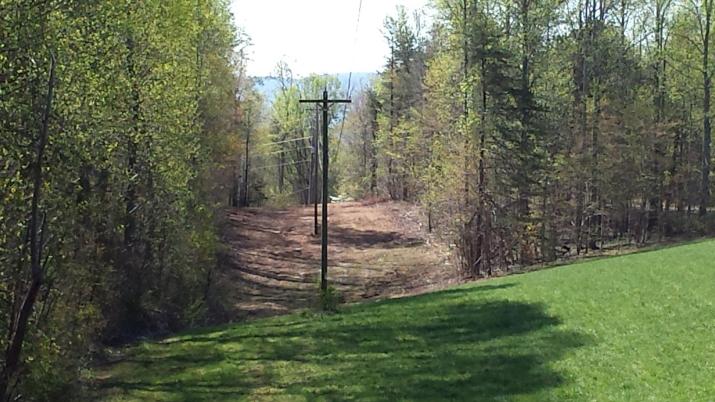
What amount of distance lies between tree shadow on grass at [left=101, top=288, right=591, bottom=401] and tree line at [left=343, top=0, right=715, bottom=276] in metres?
12.4

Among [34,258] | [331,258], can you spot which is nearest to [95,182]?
[34,258]

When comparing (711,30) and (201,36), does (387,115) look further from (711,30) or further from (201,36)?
(201,36)

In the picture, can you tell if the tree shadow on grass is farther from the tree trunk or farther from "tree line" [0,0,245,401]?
the tree trunk

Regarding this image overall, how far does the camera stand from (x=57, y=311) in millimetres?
13180

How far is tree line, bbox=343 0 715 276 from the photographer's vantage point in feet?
114

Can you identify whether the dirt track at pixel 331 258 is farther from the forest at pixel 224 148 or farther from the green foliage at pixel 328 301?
the green foliage at pixel 328 301

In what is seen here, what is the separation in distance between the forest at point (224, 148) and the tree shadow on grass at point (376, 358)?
160cm

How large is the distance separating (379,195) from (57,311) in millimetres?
64811

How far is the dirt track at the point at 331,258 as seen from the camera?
3438 cm

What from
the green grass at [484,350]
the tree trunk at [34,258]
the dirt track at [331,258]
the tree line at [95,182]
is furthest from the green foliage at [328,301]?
the tree trunk at [34,258]

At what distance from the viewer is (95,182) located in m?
18.8

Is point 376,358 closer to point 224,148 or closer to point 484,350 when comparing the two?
point 484,350

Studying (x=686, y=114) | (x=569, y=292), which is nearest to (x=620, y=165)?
(x=686, y=114)

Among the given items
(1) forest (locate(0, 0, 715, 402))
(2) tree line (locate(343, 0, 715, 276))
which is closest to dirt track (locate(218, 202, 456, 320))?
(1) forest (locate(0, 0, 715, 402))
